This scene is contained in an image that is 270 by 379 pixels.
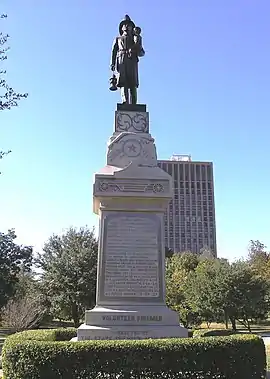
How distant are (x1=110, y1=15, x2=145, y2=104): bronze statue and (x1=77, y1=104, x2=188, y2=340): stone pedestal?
178cm

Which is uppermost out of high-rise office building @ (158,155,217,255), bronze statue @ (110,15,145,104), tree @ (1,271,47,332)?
high-rise office building @ (158,155,217,255)

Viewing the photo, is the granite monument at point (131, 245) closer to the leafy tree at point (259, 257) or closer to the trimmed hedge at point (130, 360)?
the trimmed hedge at point (130, 360)

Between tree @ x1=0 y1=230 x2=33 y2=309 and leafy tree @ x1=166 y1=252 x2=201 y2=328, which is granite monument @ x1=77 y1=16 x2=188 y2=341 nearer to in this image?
leafy tree @ x1=166 y1=252 x2=201 y2=328

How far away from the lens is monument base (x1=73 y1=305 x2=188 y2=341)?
9.37 meters

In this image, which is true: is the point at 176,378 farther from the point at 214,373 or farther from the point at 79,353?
the point at 79,353

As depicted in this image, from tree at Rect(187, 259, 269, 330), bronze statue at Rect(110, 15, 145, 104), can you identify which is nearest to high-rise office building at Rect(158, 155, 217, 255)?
tree at Rect(187, 259, 269, 330)

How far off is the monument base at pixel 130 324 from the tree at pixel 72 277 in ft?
73.0

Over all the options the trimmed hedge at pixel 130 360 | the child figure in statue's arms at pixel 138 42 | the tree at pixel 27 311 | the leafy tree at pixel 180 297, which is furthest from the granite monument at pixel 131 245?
the leafy tree at pixel 180 297

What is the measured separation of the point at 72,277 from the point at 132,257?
75.0ft

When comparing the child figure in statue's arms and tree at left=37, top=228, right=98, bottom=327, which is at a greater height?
the child figure in statue's arms

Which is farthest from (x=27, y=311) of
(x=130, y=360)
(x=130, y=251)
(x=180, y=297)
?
(x=130, y=360)

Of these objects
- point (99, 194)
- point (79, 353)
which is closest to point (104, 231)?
point (99, 194)

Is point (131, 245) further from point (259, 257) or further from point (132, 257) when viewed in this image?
point (259, 257)

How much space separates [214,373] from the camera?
303 inches
